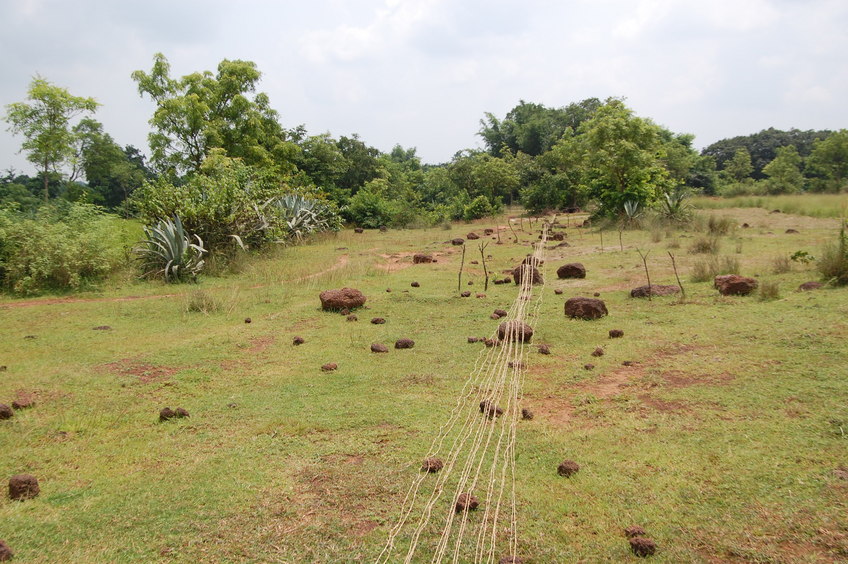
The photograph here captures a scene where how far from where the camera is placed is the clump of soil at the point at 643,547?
3.03 m

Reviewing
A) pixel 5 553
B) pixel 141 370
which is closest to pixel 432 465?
pixel 5 553

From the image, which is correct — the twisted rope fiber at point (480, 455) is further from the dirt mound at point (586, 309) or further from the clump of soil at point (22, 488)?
the clump of soil at point (22, 488)

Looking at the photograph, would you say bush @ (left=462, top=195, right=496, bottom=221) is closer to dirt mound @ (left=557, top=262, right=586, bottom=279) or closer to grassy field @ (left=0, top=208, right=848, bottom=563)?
dirt mound @ (left=557, top=262, right=586, bottom=279)

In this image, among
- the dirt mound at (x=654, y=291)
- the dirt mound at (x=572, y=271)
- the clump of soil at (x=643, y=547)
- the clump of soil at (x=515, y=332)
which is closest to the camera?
the clump of soil at (x=643, y=547)

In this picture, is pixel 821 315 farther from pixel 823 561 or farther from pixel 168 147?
pixel 168 147

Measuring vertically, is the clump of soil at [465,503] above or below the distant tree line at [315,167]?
below

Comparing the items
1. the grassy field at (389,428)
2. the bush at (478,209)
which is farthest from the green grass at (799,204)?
the grassy field at (389,428)

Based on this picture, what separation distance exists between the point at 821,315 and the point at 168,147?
1023 inches

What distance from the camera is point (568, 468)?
393 cm

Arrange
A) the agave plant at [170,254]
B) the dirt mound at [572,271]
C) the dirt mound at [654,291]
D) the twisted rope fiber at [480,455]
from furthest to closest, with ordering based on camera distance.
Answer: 1. the agave plant at [170,254]
2. the dirt mound at [572,271]
3. the dirt mound at [654,291]
4. the twisted rope fiber at [480,455]

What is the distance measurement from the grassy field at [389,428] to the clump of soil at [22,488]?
79mm

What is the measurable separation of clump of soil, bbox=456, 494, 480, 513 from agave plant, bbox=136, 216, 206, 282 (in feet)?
34.0

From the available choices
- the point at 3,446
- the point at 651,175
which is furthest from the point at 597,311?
the point at 651,175

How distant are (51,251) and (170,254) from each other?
7.36 feet
